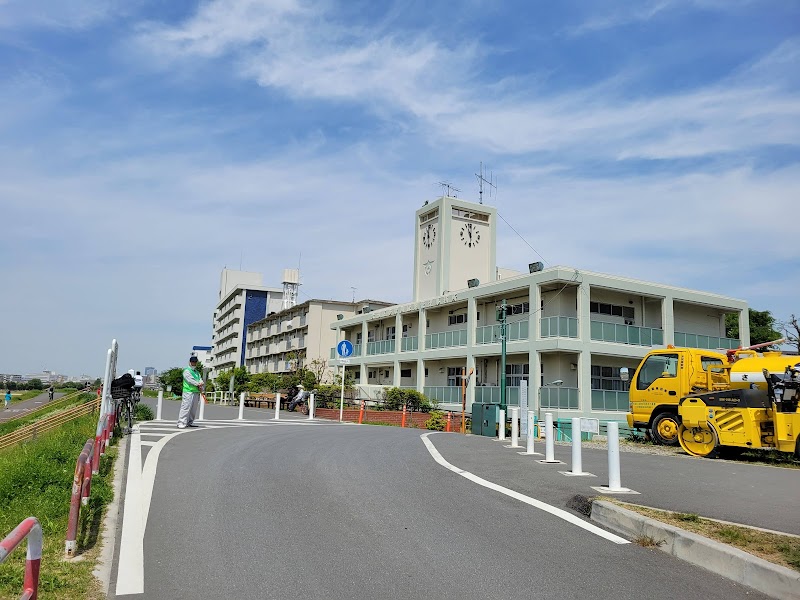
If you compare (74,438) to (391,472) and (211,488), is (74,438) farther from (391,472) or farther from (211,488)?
(391,472)

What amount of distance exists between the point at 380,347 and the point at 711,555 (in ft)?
124

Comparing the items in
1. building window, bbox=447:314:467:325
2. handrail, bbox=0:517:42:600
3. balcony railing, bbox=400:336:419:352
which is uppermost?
building window, bbox=447:314:467:325

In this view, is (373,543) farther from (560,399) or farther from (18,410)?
(18,410)

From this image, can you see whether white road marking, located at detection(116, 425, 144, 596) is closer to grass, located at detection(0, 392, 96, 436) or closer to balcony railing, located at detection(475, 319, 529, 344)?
grass, located at detection(0, 392, 96, 436)

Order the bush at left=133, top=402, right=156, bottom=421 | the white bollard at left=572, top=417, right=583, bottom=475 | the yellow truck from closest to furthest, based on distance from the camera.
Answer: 1. the white bollard at left=572, top=417, right=583, bottom=475
2. the yellow truck
3. the bush at left=133, top=402, right=156, bottom=421

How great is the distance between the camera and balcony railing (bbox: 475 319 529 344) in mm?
30647

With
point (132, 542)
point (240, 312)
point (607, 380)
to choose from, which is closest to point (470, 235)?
point (607, 380)

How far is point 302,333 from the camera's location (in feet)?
213

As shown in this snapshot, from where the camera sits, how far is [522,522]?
6.68 metres

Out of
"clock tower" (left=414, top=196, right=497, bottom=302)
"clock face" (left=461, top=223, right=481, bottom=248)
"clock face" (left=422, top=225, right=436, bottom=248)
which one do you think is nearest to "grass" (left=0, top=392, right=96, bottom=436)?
"clock tower" (left=414, top=196, right=497, bottom=302)

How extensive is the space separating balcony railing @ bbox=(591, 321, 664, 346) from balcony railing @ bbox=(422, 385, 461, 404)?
322 inches

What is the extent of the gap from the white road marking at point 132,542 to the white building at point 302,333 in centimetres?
4804

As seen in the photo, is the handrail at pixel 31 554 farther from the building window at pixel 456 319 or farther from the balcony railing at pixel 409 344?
the balcony railing at pixel 409 344

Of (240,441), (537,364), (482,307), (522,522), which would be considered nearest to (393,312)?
(482,307)
